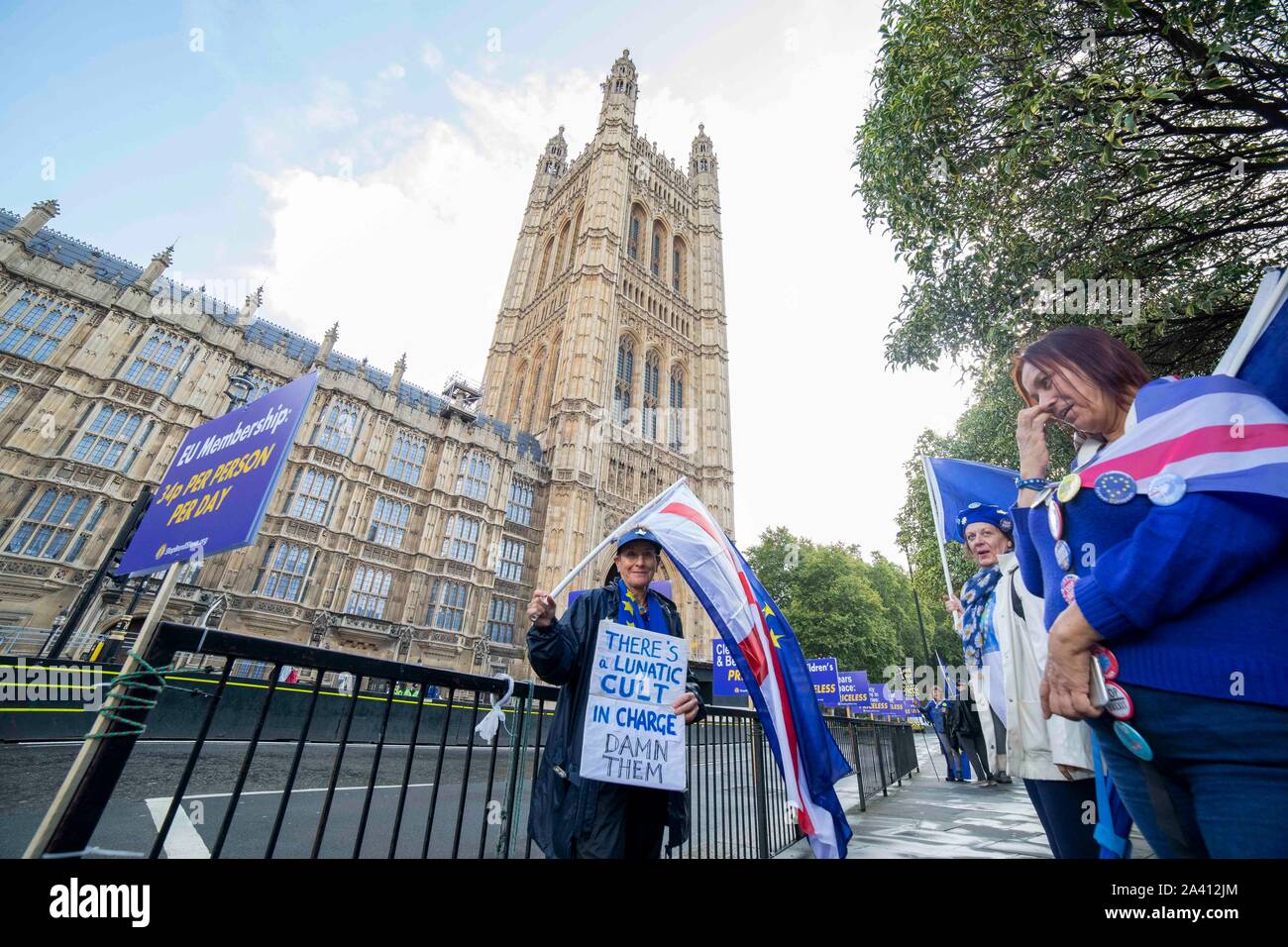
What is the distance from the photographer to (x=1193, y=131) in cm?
552

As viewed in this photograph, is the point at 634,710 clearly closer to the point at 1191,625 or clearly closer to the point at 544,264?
the point at 1191,625

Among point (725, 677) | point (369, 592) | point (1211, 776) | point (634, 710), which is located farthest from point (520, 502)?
point (1211, 776)

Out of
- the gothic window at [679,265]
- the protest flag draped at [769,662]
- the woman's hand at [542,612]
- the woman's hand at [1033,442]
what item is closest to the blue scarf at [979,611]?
the protest flag draped at [769,662]

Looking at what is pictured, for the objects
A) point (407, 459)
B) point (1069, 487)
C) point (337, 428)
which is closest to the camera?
point (1069, 487)

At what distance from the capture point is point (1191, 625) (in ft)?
4.45

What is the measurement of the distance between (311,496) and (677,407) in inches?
1057

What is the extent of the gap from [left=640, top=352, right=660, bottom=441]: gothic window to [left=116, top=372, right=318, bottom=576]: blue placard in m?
35.5

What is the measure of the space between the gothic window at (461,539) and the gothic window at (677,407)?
1699 cm

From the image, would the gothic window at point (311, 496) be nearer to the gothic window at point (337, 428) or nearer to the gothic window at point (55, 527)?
the gothic window at point (337, 428)

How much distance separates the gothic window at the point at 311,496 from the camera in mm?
22984

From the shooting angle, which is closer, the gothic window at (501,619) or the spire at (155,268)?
the spire at (155,268)

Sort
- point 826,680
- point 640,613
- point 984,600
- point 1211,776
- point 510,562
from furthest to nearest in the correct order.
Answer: point 510,562 < point 826,680 < point 984,600 < point 640,613 < point 1211,776
